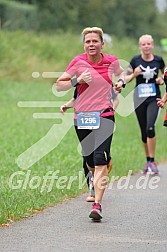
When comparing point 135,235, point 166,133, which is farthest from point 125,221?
point 166,133

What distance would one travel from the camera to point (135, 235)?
759 centimetres

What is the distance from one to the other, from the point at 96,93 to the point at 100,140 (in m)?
0.51

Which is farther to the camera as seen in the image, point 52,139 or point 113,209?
point 52,139

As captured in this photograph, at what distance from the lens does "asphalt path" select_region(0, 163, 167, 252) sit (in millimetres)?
7031

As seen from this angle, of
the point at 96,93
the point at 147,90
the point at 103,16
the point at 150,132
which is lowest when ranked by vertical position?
the point at 103,16

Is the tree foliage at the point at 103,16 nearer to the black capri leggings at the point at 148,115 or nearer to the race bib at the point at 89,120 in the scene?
the black capri leggings at the point at 148,115

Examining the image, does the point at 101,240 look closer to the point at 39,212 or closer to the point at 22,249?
the point at 22,249

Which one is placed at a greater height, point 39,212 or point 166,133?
point 39,212

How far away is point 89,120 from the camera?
873 centimetres

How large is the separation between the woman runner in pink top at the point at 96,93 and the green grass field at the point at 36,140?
98 centimetres

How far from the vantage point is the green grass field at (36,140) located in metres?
9.97

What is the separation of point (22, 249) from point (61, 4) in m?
67.2

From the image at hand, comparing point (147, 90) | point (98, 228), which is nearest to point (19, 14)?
point (147, 90)

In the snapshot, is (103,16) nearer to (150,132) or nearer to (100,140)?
(150,132)
